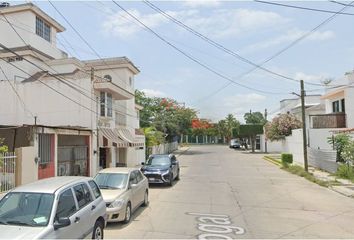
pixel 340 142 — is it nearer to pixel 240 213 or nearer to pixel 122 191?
pixel 240 213

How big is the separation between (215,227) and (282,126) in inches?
1519

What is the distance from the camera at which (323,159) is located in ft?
90.6

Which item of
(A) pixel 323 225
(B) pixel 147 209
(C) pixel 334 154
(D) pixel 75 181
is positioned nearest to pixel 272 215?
(A) pixel 323 225

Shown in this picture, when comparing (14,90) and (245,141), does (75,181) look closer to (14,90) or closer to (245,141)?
(14,90)

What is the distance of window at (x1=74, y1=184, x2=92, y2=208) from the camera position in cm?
753

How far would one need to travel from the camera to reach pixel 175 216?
11.8 m

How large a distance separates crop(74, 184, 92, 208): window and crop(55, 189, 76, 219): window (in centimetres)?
22

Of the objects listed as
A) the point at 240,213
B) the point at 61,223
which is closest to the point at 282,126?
the point at 240,213

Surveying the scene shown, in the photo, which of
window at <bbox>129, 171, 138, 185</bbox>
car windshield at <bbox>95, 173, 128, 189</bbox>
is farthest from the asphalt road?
car windshield at <bbox>95, 173, 128, 189</bbox>

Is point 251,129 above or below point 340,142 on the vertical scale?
above

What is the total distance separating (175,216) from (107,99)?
1718 centimetres

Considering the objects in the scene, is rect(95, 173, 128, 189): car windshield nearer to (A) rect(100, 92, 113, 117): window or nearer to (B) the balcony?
(A) rect(100, 92, 113, 117): window

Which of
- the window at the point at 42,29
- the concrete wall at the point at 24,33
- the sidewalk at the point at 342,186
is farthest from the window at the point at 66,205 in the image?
the window at the point at 42,29

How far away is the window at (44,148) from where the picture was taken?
1684 cm
